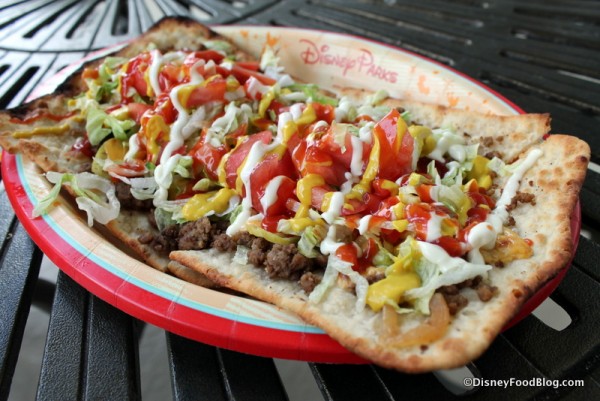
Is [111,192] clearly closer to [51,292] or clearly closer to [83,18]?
[51,292]

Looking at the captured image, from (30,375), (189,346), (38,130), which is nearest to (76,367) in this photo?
(189,346)

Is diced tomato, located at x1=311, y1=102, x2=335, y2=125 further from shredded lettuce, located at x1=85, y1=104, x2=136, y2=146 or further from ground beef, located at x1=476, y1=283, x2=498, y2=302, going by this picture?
ground beef, located at x1=476, y1=283, x2=498, y2=302

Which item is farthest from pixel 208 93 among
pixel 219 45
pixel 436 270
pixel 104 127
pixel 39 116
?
pixel 436 270

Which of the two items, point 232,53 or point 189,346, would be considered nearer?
point 189,346

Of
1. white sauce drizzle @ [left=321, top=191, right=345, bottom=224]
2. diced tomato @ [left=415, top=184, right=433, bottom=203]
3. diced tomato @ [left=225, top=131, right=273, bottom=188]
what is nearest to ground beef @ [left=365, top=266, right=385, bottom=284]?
white sauce drizzle @ [left=321, top=191, right=345, bottom=224]

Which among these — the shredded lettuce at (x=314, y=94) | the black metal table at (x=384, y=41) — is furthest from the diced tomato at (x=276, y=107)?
the black metal table at (x=384, y=41)

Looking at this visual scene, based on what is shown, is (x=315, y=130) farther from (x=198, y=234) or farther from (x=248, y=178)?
(x=198, y=234)
